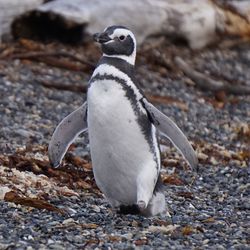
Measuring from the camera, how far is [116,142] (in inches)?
182

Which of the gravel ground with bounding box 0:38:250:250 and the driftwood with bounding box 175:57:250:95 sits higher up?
the gravel ground with bounding box 0:38:250:250

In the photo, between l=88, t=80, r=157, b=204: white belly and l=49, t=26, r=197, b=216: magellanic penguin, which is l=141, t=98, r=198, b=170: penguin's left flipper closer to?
l=49, t=26, r=197, b=216: magellanic penguin

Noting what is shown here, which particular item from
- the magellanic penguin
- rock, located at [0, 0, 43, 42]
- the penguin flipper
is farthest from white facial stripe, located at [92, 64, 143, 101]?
rock, located at [0, 0, 43, 42]

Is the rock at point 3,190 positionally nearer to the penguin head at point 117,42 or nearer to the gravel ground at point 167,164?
the gravel ground at point 167,164

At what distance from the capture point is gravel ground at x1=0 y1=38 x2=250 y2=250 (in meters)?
4.41

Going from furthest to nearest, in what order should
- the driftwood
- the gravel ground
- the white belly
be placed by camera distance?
the driftwood, the white belly, the gravel ground

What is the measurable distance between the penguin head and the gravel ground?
0.82 metres

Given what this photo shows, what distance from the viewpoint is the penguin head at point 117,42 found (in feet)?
15.8

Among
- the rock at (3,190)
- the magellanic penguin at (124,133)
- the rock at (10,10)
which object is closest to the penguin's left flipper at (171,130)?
the magellanic penguin at (124,133)

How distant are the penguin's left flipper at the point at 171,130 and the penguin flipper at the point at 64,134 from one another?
1.30 feet

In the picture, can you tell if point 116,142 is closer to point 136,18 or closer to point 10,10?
point 10,10

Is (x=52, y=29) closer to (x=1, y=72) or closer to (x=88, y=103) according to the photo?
(x=1, y=72)

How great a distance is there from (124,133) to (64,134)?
497 mm

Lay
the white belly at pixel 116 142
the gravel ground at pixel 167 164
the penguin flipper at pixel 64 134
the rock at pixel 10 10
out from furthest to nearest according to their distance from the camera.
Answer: the rock at pixel 10 10
the penguin flipper at pixel 64 134
the white belly at pixel 116 142
the gravel ground at pixel 167 164
